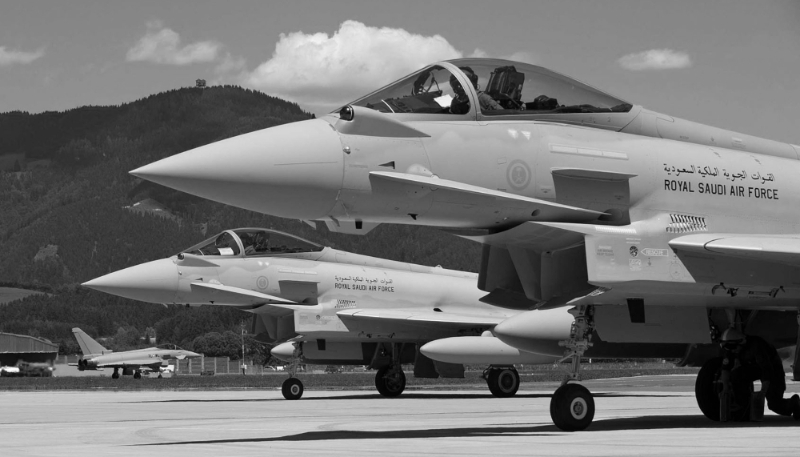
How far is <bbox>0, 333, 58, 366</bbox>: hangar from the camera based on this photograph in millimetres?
109188

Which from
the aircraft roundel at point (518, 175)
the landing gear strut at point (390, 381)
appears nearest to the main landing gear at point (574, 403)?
the aircraft roundel at point (518, 175)

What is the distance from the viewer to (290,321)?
2466 centimetres

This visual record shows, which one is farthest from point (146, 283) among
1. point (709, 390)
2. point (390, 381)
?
point (709, 390)

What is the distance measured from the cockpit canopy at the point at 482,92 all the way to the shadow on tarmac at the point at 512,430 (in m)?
3.28

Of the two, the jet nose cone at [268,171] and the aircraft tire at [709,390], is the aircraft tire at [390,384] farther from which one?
the jet nose cone at [268,171]

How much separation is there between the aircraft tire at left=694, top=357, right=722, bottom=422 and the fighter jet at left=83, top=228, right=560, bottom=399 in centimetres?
1008

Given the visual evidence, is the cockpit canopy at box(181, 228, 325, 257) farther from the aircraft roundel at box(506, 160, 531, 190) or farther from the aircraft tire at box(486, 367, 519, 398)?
the aircraft roundel at box(506, 160, 531, 190)

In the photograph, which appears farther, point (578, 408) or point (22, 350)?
point (22, 350)

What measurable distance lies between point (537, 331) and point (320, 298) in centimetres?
1205

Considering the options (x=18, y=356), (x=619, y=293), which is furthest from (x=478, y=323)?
(x=18, y=356)

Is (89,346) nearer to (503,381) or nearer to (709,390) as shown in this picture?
(503,381)

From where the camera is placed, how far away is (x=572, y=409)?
404 inches

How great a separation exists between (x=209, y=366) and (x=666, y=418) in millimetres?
86117

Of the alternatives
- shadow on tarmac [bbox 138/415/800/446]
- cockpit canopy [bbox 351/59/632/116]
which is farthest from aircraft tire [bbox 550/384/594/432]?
cockpit canopy [bbox 351/59/632/116]
